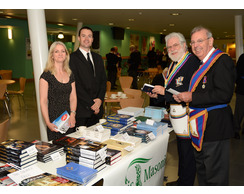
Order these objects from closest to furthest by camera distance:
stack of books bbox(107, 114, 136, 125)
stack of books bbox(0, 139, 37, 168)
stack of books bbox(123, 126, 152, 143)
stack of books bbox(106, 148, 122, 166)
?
stack of books bbox(0, 139, 37, 168) < stack of books bbox(106, 148, 122, 166) < stack of books bbox(123, 126, 152, 143) < stack of books bbox(107, 114, 136, 125)

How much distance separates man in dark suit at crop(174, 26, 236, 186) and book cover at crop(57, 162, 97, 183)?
3.28ft

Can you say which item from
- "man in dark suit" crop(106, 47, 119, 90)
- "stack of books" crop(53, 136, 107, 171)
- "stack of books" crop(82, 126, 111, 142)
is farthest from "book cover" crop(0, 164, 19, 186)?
"man in dark suit" crop(106, 47, 119, 90)

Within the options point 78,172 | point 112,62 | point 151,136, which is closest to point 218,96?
point 151,136

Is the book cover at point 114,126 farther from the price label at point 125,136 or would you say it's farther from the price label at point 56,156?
the price label at point 56,156

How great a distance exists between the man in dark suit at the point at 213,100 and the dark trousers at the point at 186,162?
1.05ft

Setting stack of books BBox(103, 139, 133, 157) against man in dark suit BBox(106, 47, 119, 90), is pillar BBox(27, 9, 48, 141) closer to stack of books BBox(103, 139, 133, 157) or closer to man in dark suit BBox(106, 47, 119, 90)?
stack of books BBox(103, 139, 133, 157)

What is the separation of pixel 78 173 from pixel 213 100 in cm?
117

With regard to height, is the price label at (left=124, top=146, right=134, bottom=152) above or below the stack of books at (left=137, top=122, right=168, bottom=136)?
below

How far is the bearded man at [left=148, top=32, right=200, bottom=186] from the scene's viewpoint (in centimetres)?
238

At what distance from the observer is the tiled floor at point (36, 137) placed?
3396 millimetres

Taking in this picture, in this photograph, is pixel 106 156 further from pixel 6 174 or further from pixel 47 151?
pixel 6 174

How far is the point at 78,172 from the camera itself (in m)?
1.60

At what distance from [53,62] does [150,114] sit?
4.29 ft

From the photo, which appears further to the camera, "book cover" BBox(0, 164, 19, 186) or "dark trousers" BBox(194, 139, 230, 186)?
"dark trousers" BBox(194, 139, 230, 186)
